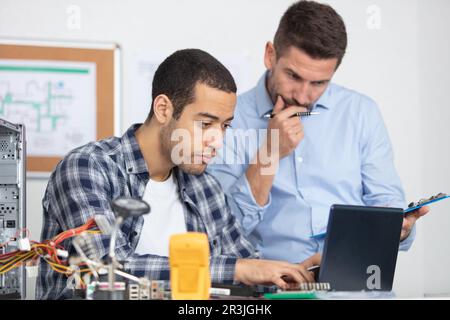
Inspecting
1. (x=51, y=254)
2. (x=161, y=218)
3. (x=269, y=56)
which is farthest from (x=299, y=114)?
(x=51, y=254)

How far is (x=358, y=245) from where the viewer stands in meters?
1.46

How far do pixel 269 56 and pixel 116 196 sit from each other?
1.10 metres

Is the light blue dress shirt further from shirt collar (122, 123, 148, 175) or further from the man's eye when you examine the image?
shirt collar (122, 123, 148, 175)

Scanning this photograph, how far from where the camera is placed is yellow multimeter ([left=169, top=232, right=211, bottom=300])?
109 cm

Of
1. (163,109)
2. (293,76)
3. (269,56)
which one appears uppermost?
(269,56)

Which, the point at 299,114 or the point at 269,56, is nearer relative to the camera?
the point at 299,114

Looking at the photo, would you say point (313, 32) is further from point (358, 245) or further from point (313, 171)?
point (358, 245)

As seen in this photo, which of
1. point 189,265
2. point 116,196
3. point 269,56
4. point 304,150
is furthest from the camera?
point 269,56

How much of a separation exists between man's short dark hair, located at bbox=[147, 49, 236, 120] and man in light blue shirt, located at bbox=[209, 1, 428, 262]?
1.23 feet


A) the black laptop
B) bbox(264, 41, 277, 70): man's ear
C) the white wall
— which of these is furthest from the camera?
the white wall

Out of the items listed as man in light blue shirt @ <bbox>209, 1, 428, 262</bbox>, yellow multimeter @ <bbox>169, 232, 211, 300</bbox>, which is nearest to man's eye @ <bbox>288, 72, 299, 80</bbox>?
man in light blue shirt @ <bbox>209, 1, 428, 262</bbox>

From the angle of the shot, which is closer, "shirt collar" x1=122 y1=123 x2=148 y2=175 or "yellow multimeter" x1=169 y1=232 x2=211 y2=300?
"yellow multimeter" x1=169 y1=232 x2=211 y2=300

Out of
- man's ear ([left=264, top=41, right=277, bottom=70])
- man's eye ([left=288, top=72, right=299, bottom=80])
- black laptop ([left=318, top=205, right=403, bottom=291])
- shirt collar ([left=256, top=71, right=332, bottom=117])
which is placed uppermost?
man's ear ([left=264, top=41, right=277, bottom=70])
